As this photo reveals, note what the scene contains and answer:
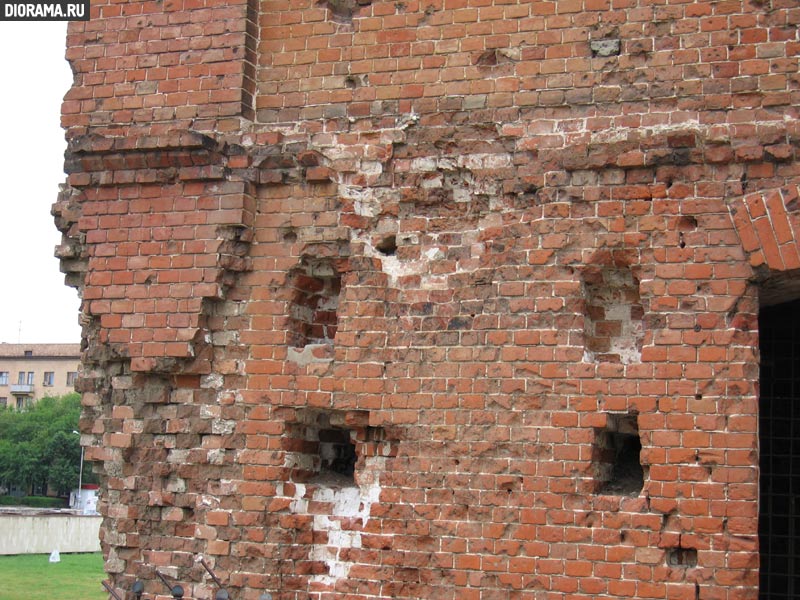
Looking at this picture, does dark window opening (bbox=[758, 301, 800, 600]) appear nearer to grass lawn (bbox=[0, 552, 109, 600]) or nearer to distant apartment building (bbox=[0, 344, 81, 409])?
grass lawn (bbox=[0, 552, 109, 600])

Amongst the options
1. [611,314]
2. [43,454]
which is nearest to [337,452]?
[611,314]

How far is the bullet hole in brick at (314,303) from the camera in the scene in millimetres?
5332

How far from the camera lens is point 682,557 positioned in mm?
4488

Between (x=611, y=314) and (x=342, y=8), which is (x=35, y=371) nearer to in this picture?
(x=342, y=8)

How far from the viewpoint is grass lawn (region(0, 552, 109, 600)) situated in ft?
51.0

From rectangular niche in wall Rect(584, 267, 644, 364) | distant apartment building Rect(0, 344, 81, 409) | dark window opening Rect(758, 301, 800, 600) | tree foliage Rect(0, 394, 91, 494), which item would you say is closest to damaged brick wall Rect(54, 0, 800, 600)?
rectangular niche in wall Rect(584, 267, 644, 364)

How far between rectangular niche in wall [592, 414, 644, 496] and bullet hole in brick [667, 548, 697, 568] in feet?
1.06

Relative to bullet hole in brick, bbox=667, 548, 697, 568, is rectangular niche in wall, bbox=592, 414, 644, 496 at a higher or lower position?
higher

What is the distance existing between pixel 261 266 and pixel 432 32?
1577mm

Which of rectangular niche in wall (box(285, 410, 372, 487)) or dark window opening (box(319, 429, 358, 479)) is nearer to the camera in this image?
rectangular niche in wall (box(285, 410, 372, 487))

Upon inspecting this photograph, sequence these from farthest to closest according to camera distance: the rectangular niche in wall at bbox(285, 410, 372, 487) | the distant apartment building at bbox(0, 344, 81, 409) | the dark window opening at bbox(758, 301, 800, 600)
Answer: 1. the distant apartment building at bbox(0, 344, 81, 409)
2. the dark window opening at bbox(758, 301, 800, 600)
3. the rectangular niche in wall at bbox(285, 410, 372, 487)

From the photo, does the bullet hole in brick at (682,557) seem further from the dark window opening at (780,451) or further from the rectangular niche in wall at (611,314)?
the dark window opening at (780,451)

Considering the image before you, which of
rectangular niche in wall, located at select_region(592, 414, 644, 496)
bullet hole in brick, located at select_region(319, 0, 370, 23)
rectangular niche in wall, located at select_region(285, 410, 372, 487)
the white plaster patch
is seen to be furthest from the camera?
bullet hole in brick, located at select_region(319, 0, 370, 23)

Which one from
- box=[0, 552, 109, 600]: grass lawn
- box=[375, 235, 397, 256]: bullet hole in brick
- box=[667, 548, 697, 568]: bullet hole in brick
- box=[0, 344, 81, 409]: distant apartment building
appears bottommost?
box=[0, 552, 109, 600]: grass lawn
